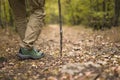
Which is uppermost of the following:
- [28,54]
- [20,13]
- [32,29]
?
[20,13]

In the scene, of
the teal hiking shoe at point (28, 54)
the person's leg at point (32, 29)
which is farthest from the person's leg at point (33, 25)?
the teal hiking shoe at point (28, 54)

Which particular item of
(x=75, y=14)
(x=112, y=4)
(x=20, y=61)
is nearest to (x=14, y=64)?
(x=20, y=61)

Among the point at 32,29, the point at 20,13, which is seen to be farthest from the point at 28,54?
the point at 20,13

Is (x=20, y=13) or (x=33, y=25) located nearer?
(x=33, y=25)

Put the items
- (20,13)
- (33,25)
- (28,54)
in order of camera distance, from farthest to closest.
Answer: (20,13) < (28,54) < (33,25)

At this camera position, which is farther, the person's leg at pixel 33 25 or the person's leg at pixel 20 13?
the person's leg at pixel 20 13

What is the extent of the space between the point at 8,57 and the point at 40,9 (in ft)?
4.23

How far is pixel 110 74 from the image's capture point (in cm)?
396

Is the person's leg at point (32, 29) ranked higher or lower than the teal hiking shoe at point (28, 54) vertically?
higher

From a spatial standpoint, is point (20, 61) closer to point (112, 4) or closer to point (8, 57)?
point (8, 57)

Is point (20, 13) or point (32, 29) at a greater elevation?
point (20, 13)

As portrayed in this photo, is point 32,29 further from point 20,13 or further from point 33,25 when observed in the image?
point 20,13

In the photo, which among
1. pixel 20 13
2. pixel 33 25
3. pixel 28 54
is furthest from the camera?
→ pixel 20 13

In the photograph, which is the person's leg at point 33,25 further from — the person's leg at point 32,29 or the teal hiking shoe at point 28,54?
the teal hiking shoe at point 28,54
